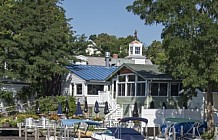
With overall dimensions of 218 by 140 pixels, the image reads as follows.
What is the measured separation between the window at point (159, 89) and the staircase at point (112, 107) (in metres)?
3.68

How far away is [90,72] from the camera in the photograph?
175 ft

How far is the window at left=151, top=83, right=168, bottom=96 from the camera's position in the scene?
144 feet

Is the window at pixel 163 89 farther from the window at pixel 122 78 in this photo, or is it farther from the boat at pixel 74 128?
the boat at pixel 74 128

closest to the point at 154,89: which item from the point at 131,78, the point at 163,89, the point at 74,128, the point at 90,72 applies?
the point at 163,89

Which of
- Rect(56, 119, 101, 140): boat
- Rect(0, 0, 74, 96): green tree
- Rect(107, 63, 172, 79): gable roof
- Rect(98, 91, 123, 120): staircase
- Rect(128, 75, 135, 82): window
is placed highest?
Rect(0, 0, 74, 96): green tree

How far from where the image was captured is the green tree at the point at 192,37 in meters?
28.0

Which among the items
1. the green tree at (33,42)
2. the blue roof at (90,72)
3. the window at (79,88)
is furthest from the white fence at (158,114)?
the window at (79,88)

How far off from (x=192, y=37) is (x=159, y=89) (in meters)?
15.7

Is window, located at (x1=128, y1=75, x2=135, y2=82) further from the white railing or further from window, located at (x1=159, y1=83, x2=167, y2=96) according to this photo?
window, located at (x1=159, y1=83, x2=167, y2=96)

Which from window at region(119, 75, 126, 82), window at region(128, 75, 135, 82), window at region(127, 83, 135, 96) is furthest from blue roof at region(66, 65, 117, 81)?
window at region(127, 83, 135, 96)

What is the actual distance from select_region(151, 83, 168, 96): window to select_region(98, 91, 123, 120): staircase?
3679 millimetres

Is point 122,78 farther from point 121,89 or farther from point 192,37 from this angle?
point 192,37

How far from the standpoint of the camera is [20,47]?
46.9m

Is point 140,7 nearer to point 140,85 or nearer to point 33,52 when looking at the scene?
point 140,85
